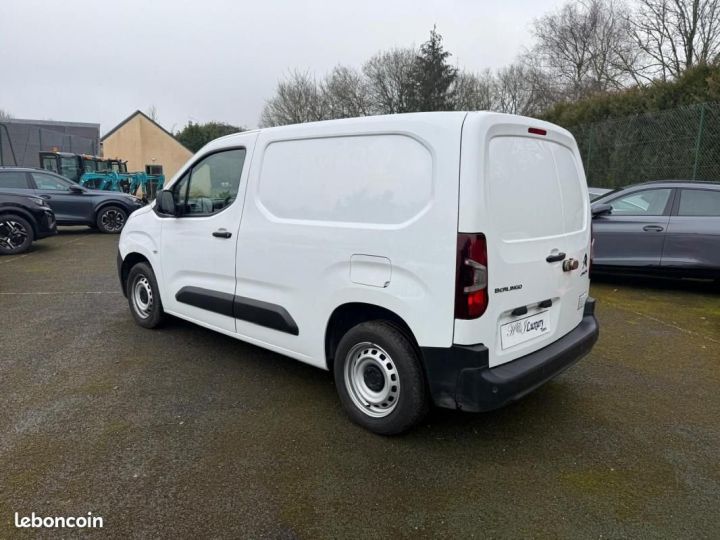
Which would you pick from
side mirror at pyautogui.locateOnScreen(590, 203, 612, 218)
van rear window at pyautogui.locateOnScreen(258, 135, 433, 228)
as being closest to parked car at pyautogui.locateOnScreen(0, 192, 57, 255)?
van rear window at pyautogui.locateOnScreen(258, 135, 433, 228)

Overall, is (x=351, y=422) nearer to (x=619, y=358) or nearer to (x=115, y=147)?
(x=619, y=358)

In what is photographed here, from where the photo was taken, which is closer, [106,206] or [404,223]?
[404,223]

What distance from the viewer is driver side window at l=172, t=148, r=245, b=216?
384 centimetres

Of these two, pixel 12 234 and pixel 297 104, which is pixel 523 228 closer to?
pixel 12 234

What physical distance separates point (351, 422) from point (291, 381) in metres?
0.80

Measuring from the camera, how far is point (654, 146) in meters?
11.6

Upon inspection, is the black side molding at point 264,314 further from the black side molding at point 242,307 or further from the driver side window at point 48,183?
the driver side window at point 48,183

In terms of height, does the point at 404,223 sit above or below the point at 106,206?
above

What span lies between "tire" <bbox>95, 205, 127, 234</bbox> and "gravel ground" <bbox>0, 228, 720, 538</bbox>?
933 centimetres

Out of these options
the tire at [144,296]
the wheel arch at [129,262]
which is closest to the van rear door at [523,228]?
the tire at [144,296]

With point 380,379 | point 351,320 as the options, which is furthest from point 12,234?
→ point 380,379

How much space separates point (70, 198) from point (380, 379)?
12.5 m

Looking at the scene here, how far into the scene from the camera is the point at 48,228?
10.1 m

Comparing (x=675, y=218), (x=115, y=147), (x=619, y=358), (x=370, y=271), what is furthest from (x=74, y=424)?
(x=115, y=147)
